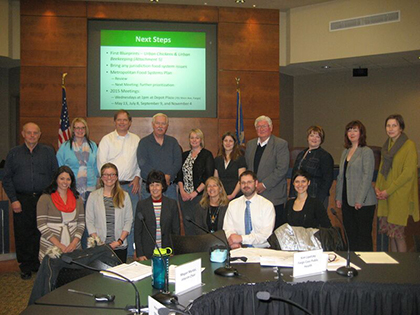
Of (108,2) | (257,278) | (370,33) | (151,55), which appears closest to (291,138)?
(370,33)

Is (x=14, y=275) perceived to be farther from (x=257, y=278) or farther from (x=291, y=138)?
(x=291, y=138)

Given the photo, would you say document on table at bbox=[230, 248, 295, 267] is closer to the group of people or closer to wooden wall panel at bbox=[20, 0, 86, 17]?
the group of people

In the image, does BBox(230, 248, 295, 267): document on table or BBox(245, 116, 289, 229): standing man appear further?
BBox(245, 116, 289, 229): standing man

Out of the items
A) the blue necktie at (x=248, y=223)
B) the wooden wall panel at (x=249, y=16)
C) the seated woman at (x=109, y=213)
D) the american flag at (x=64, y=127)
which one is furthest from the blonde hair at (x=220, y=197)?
the wooden wall panel at (x=249, y=16)

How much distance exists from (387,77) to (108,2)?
6016 millimetres

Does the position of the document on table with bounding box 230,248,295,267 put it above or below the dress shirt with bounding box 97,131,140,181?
below

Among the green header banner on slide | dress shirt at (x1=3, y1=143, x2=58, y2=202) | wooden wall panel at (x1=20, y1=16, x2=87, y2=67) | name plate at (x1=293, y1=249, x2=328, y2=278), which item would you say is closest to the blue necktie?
name plate at (x1=293, y1=249, x2=328, y2=278)

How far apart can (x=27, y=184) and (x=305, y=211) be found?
2821mm

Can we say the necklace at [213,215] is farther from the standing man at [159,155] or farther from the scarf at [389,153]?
the scarf at [389,153]

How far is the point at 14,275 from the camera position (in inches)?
184

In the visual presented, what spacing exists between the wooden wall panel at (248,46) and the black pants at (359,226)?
163 inches

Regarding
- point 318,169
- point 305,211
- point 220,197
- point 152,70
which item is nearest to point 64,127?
point 152,70

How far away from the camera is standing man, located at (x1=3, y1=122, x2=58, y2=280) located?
4.53 metres

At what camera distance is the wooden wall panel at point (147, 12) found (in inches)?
296
